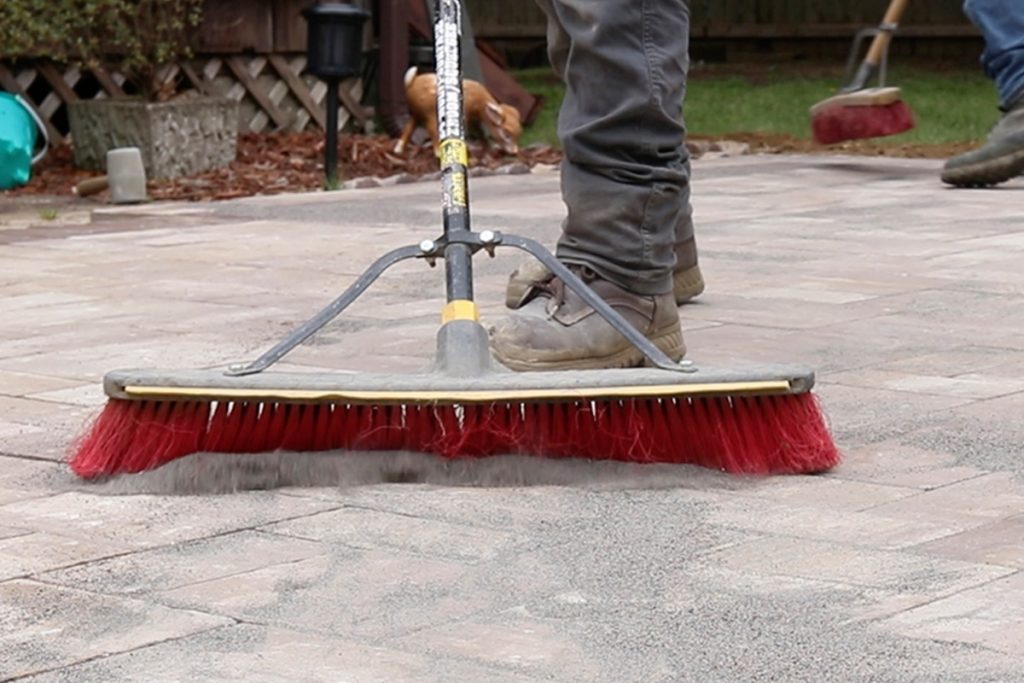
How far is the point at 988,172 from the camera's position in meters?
7.00

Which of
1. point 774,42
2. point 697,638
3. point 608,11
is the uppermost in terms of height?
point 608,11

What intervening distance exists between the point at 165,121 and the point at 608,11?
5.09 m

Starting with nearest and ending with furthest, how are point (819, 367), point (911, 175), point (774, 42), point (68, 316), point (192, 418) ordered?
point (192, 418) < point (819, 367) < point (68, 316) < point (911, 175) < point (774, 42)

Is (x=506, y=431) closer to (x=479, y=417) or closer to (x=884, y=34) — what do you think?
(x=479, y=417)

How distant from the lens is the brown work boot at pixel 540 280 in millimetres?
3951

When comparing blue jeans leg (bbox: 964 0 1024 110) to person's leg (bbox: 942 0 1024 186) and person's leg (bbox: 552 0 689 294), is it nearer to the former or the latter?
person's leg (bbox: 942 0 1024 186)

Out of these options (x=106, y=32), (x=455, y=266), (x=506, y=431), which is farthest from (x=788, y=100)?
(x=506, y=431)

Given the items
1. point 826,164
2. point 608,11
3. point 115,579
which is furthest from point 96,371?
point 826,164

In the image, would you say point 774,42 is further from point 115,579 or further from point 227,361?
point 115,579

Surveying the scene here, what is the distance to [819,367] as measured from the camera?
373cm

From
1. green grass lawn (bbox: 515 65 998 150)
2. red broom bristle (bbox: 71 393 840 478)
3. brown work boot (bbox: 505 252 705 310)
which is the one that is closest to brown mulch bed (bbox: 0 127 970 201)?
green grass lawn (bbox: 515 65 998 150)

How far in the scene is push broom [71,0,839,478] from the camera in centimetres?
275

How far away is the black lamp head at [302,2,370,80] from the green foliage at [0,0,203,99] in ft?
1.91

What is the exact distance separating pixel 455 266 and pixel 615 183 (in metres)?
0.43
